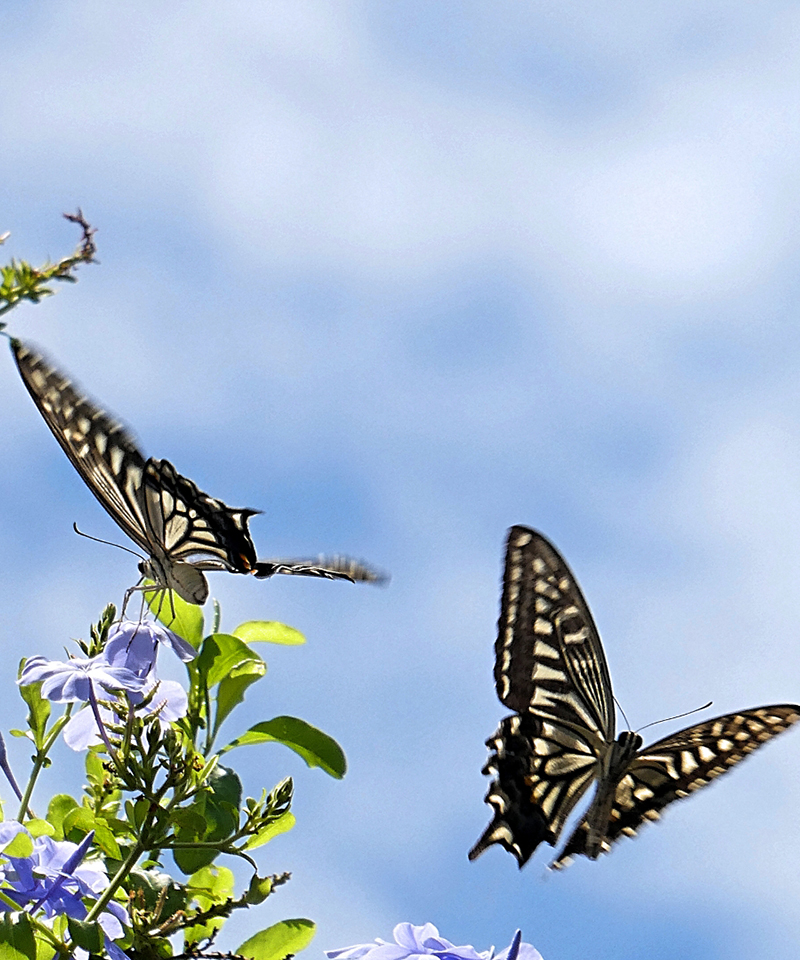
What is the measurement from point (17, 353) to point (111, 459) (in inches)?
14.7

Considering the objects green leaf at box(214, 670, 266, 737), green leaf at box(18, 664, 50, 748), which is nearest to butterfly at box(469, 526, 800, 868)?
green leaf at box(214, 670, 266, 737)

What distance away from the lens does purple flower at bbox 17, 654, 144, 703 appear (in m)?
1.95

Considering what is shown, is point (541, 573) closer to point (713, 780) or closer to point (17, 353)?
point (713, 780)

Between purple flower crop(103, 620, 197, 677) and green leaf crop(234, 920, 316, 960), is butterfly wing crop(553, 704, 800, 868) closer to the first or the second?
green leaf crop(234, 920, 316, 960)

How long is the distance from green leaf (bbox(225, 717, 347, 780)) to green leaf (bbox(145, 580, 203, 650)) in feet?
0.70

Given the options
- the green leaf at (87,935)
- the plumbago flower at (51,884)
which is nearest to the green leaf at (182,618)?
the plumbago flower at (51,884)

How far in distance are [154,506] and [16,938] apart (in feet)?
4.18

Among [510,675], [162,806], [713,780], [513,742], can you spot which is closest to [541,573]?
[510,675]

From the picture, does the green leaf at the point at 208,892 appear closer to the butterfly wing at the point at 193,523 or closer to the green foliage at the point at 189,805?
the green foliage at the point at 189,805

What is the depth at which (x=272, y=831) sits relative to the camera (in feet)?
7.34

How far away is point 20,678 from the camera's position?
206 cm

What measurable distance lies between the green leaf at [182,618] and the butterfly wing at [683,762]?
1184 mm

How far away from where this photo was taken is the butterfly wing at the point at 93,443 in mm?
2543

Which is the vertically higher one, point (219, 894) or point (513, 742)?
point (513, 742)
